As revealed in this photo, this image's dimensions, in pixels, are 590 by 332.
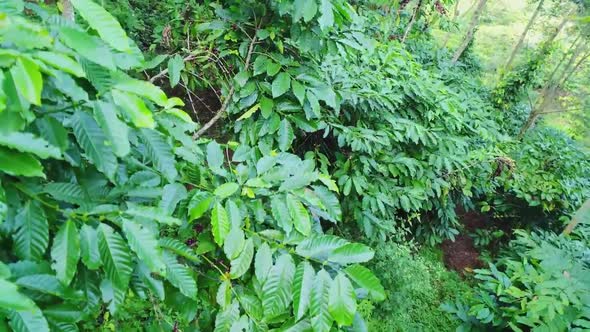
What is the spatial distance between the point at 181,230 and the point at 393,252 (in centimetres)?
302

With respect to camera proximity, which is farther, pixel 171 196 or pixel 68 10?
pixel 68 10

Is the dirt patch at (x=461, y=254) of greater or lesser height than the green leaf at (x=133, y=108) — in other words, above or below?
below

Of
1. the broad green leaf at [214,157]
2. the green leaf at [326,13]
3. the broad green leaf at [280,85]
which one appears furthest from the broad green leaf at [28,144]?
the broad green leaf at [280,85]

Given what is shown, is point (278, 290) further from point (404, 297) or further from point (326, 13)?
point (404, 297)

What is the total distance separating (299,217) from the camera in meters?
1.12

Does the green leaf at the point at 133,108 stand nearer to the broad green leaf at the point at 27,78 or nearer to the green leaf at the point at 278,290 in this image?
the broad green leaf at the point at 27,78

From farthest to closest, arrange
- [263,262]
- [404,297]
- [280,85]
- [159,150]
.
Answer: [404,297]
[280,85]
[263,262]
[159,150]

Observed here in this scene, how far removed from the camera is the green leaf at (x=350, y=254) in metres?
0.99

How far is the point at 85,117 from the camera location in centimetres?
74

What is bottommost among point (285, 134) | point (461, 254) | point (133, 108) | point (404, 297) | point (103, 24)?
point (461, 254)

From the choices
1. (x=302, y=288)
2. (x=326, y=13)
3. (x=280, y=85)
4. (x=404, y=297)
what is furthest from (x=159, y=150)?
(x=404, y=297)

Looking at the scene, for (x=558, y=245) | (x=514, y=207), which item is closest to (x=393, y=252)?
(x=558, y=245)

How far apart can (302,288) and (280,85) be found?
142 cm

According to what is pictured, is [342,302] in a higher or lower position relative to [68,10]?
lower
